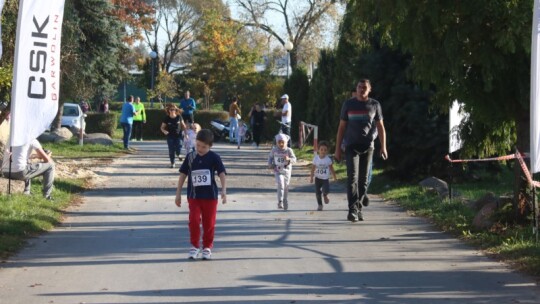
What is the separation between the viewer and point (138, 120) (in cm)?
3762

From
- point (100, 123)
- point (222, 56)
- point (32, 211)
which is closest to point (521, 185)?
point (32, 211)

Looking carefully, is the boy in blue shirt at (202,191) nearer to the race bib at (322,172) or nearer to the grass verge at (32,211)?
the grass verge at (32,211)

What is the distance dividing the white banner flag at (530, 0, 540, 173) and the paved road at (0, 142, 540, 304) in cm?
119

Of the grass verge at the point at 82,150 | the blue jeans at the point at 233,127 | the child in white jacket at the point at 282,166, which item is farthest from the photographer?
the blue jeans at the point at 233,127

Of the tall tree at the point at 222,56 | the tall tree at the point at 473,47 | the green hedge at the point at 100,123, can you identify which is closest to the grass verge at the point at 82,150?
the green hedge at the point at 100,123

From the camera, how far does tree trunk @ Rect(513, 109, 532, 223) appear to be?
12.0 m

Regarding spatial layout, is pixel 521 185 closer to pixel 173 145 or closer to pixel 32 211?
pixel 32 211

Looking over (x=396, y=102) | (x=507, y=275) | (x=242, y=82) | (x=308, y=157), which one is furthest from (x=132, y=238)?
(x=242, y=82)

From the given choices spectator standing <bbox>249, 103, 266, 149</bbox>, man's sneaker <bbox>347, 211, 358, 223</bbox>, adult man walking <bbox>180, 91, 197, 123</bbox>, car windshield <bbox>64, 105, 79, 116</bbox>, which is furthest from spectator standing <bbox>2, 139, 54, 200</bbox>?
car windshield <bbox>64, 105, 79, 116</bbox>

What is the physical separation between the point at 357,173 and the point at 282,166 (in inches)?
85.7

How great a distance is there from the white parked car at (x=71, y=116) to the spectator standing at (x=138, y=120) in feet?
8.48

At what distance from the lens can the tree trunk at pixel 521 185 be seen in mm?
12047

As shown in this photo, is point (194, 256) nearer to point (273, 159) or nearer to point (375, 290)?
point (375, 290)

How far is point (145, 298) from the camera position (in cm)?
848
